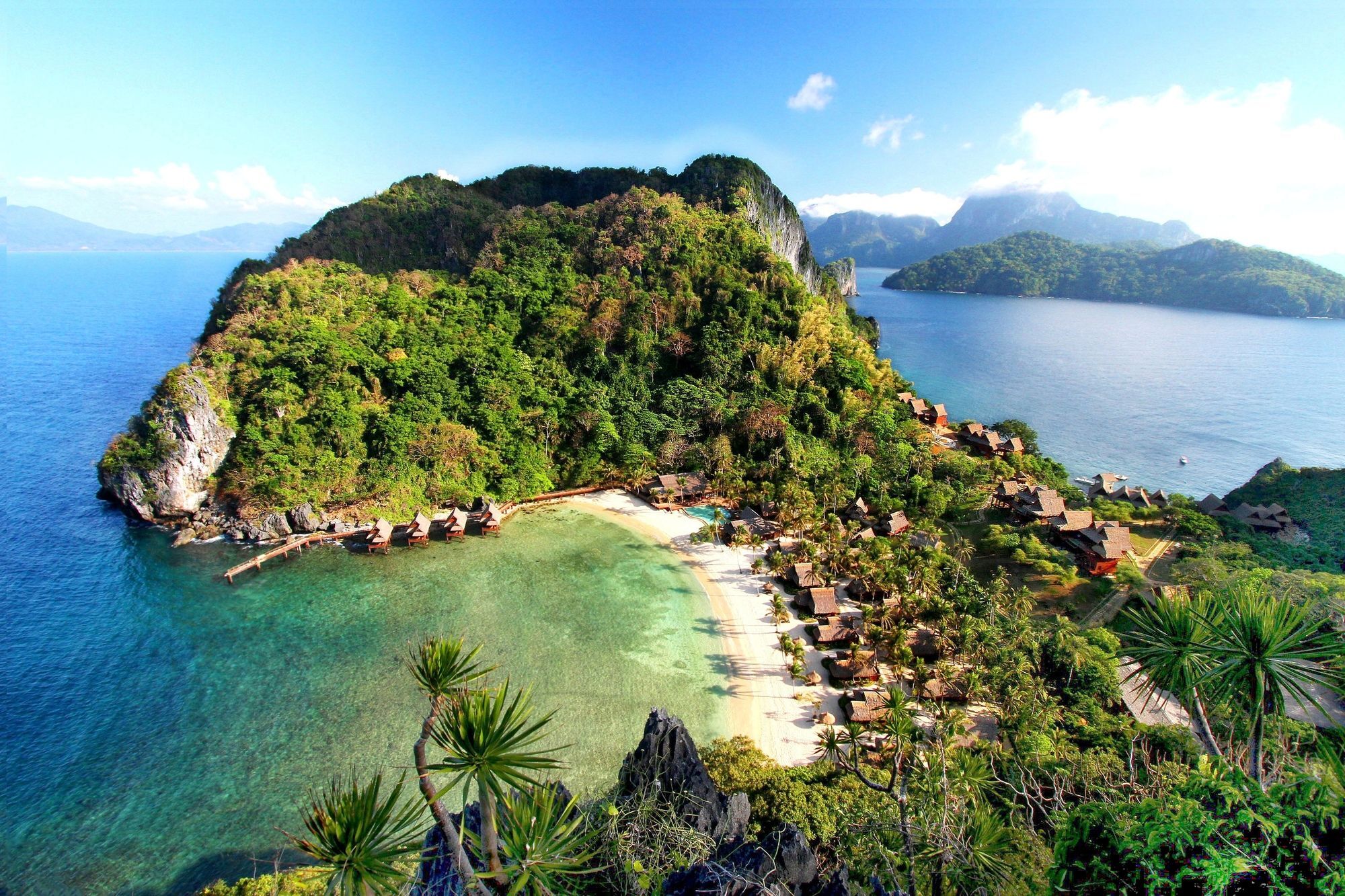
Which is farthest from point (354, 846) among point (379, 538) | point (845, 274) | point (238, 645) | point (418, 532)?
point (845, 274)

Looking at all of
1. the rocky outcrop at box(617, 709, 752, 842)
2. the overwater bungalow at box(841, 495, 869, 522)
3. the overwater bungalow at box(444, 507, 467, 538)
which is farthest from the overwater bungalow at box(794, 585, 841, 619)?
the overwater bungalow at box(444, 507, 467, 538)

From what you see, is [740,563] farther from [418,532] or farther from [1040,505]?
[418,532]

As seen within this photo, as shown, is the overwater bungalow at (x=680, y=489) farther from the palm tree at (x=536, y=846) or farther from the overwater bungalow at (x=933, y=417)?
the palm tree at (x=536, y=846)

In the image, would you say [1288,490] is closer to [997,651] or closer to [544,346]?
[997,651]

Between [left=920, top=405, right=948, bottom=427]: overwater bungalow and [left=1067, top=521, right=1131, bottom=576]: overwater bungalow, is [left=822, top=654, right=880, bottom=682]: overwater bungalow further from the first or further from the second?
[left=920, top=405, right=948, bottom=427]: overwater bungalow

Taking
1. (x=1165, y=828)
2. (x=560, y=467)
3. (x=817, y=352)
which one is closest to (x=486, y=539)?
(x=560, y=467)
